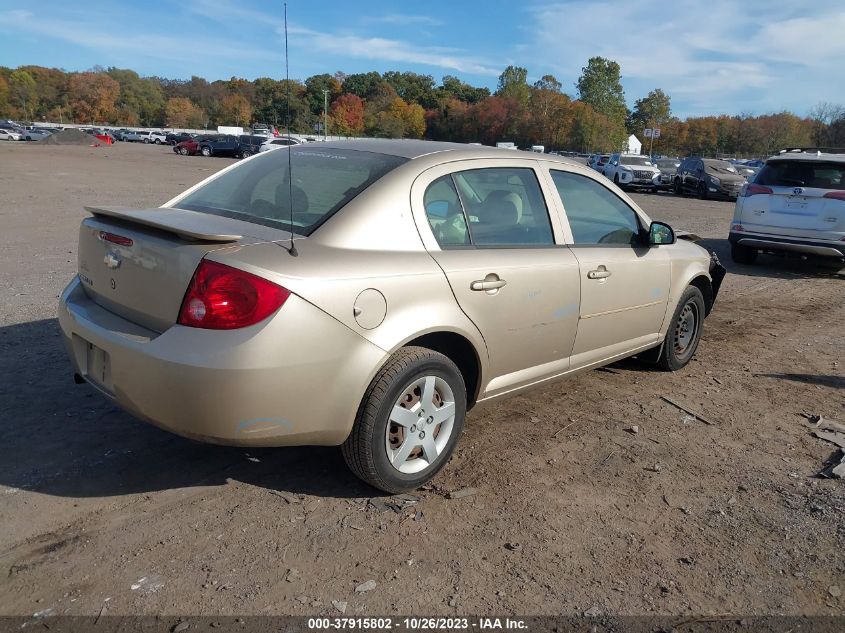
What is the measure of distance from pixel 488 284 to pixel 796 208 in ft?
26.5

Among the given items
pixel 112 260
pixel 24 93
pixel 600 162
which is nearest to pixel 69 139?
pixel 600 162

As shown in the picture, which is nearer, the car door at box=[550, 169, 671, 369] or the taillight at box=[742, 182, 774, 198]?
the car door at box=[550, 169, 671, 369]

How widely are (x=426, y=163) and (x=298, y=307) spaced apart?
1185mm

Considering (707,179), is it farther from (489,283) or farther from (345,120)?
(489,283)

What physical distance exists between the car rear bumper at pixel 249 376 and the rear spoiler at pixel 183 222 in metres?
0.40

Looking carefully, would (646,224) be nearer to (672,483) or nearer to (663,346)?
(663,346)

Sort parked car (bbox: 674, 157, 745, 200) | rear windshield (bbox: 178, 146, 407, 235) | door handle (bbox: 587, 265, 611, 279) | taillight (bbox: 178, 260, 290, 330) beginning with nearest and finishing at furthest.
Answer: taillight (bbox: 178, 260, 290, 330), rear windshield (bbox: 178, 146, 407, 235), door handle (bbox: 587, 265, 611, 279), parked car (bbox: 674, 157, 745, 200)

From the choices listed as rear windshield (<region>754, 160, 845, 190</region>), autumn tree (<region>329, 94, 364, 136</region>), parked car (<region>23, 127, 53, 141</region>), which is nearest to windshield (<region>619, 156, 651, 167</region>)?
autumn tree (<region>329, 94, 364, 136</region>)

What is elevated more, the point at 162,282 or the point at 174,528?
the point at 162,282

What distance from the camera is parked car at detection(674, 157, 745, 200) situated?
86.1ft

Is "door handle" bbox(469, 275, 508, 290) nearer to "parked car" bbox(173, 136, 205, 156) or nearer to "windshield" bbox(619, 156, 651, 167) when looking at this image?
"windshield" bbox(619, 156, 651, 167)

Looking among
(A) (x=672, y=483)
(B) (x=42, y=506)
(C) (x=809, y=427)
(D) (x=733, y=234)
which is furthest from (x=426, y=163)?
(D) (x=733, y=234)

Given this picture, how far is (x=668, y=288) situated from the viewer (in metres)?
4.92

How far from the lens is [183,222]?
3135 millimetres
